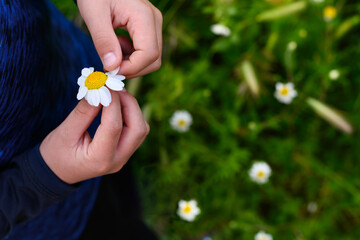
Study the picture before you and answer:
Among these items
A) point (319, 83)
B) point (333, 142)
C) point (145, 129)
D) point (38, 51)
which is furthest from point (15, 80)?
point (333, 142)

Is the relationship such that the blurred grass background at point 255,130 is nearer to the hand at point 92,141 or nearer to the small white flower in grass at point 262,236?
the small white flower in grass at point 262,236

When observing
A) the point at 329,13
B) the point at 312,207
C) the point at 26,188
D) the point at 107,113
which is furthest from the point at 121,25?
the point at 312,207

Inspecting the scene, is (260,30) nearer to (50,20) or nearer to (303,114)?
(303,114)

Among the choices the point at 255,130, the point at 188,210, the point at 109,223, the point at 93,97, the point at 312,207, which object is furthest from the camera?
the point at 312,207

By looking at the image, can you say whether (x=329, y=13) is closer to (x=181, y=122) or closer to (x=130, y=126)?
(x=181, y=122)

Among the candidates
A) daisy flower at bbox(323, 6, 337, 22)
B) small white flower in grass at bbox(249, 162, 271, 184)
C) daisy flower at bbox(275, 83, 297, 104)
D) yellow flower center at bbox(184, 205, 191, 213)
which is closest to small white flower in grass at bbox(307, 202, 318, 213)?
small white flower in grass at bbox(249, 162, 271, 184)

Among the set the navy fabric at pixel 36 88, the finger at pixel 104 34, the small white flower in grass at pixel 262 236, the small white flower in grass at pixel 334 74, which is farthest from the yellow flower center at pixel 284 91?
the finger at pixel 104 34
